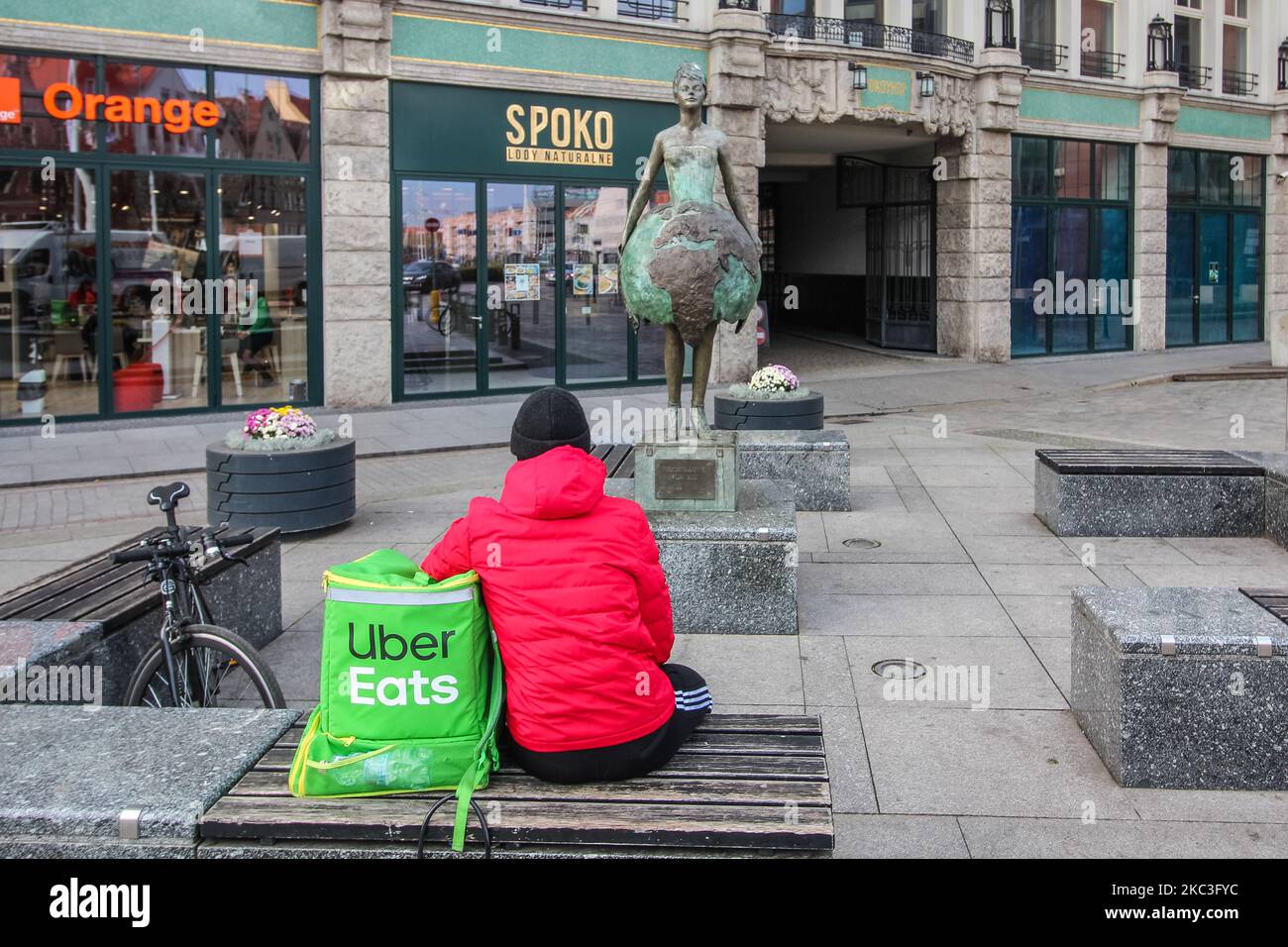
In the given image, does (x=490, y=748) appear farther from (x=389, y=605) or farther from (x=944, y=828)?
(x=944, y=828)

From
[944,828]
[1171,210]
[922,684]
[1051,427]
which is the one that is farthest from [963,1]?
[944,828]

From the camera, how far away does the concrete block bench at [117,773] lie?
3.59 meters

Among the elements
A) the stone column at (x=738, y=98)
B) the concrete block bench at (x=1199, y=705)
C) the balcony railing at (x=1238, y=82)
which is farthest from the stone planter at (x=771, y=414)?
the balcony railing at (x=1238, y=82)

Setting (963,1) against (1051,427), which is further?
(963,1)

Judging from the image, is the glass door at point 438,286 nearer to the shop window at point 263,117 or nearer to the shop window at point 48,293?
the shop window at point 263,117

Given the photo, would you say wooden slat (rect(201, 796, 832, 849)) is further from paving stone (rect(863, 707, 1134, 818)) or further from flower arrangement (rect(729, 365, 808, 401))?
flower arrangement (rect(729, 365, 808, 401))

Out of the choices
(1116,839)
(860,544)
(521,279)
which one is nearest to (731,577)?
(860,544)

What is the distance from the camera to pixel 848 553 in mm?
9250

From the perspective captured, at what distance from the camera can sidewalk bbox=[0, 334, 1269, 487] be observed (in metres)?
13.6

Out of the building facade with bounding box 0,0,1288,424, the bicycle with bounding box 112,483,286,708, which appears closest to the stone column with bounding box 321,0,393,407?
the building facade with bounding box 0,0,1288,424

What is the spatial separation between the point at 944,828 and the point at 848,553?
178 inches

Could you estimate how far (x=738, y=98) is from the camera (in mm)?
19578

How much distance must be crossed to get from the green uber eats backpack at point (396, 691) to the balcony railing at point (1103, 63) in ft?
81.2

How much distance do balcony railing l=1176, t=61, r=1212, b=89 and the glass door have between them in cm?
1653
